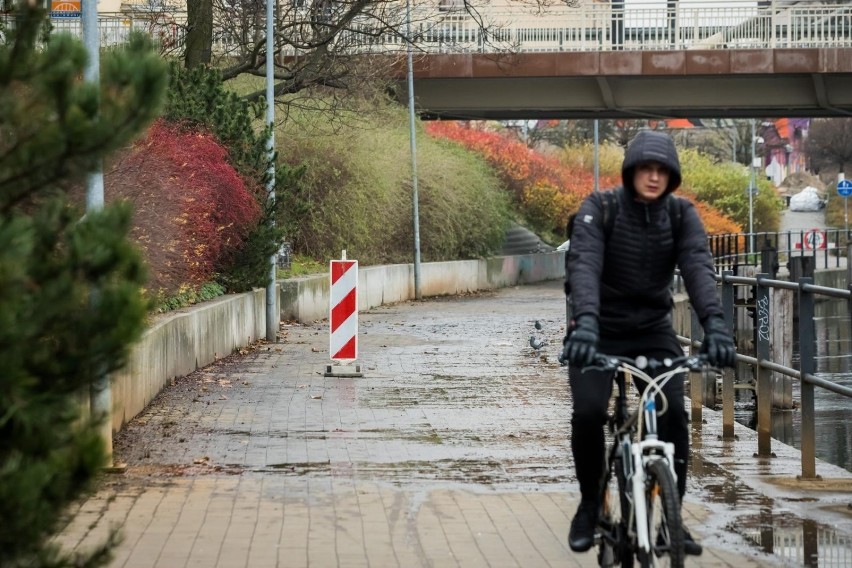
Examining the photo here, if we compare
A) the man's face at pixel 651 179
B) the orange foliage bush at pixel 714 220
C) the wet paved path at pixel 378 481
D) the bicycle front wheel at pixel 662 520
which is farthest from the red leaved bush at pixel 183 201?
the orange foliage bush at pixel 714 220

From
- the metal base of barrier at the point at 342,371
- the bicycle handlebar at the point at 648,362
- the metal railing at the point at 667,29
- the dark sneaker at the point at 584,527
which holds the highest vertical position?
the metal railing at the point at 667,29

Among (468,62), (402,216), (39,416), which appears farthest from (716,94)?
(39,416)

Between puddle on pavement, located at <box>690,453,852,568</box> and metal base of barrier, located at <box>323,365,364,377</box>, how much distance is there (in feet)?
21.5

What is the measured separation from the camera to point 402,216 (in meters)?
35.0

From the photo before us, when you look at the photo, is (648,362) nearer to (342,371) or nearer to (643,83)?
(342,371)

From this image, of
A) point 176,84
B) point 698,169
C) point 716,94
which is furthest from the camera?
point 698,169

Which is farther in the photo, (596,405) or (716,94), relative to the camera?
(716,94)

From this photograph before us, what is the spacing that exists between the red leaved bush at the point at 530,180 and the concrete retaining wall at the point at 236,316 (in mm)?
7573

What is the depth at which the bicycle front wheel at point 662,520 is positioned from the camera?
5262 millimetres

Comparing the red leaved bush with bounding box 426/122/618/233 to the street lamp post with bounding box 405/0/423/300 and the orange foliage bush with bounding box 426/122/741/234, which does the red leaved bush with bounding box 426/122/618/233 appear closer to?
the orange foliage bush with bounding box 426/122/741/234

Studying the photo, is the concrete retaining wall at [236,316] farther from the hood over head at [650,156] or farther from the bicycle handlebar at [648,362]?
the hood over head at [650,156]

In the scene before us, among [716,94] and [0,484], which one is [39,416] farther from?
[716,94]

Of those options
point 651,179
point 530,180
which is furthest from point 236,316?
point 530,180

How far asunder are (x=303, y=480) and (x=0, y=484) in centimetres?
547
